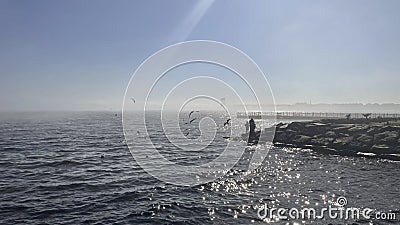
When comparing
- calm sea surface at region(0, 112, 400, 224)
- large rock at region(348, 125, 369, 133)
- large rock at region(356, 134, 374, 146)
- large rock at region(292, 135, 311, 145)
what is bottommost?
calm sea surface at region(0, 112, 400, 224)

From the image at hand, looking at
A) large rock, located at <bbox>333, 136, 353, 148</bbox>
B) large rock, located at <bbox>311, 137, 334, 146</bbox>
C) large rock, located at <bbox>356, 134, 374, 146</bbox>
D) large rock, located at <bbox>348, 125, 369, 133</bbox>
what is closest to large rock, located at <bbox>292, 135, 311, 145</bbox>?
large rock, located at <bbox>311, 137, 334, 146</bbox>

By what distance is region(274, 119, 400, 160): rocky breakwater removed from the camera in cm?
5344

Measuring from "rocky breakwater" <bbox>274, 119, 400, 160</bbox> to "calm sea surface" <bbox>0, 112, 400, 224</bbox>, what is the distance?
18.3ft

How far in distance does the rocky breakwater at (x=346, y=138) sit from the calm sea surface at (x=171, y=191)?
5.58 m

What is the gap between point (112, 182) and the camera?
112 feet

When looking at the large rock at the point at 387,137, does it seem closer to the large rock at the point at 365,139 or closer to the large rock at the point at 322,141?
the large rock at the point at 365,139

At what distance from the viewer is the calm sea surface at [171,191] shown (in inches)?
931

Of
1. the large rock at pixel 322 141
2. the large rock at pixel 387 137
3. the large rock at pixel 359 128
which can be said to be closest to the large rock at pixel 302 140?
the large rock at pixel 322 141

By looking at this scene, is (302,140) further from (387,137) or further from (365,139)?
(387,137)

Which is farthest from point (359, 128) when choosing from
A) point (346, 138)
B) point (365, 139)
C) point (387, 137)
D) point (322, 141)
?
point (387, 137)

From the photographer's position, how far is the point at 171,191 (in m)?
31.6

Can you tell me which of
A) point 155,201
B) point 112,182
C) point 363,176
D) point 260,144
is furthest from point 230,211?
point 260,144

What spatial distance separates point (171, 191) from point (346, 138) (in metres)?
46.9

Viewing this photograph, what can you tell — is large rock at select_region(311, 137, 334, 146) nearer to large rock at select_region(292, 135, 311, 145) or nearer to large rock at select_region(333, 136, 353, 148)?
large rock at select_region(292, 135, 311, 145)
